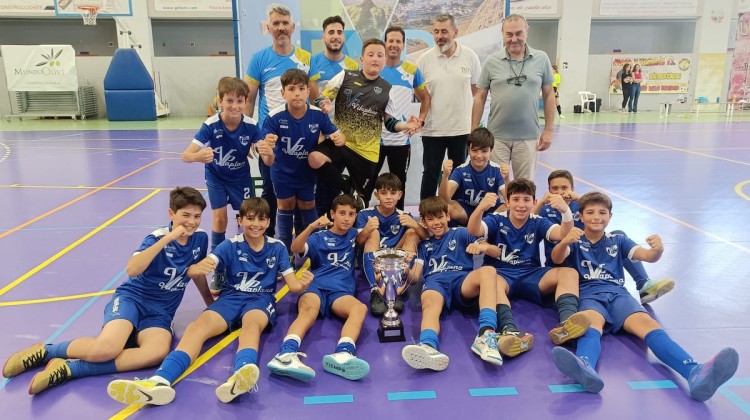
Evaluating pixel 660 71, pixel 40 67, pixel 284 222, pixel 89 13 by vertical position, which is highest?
pixel 89 13

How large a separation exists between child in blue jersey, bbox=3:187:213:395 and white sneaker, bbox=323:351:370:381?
3.54ft

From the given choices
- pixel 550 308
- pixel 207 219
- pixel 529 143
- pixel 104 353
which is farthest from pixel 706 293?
pixel 207 219

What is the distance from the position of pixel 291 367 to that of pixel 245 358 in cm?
30

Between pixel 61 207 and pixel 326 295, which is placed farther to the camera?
pixel 61 207

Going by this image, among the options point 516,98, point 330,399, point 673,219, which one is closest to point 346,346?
point 330,399

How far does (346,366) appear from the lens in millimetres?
3266

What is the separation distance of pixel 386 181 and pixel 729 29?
1066 inches

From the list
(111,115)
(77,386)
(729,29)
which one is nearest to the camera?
(77,386)

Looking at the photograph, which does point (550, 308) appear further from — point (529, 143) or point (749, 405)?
point (529, 143)

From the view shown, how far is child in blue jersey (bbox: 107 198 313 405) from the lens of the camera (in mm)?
3383

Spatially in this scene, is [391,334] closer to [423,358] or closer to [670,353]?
[423,358]

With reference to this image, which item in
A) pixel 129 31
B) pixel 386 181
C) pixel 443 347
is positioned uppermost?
pixel 129 31

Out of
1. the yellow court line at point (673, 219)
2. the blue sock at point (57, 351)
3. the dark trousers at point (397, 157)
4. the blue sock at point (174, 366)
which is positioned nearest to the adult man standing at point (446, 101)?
the dark trousers at point (397, 157)

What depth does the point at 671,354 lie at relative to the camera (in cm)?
330
